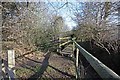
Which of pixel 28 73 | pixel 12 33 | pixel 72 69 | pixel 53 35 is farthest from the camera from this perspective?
pixel 53 35

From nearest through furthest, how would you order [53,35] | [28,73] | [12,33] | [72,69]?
[28,73] < [72,69] < [12,33] < [53,35]

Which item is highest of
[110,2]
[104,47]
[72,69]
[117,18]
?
[110,2]

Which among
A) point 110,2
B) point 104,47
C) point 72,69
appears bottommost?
point 72,69

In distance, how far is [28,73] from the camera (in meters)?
6.11

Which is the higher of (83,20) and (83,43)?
(83,20)

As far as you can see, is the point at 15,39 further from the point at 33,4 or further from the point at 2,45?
the point at 33,4

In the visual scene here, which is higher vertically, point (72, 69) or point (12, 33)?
point (12, 33)

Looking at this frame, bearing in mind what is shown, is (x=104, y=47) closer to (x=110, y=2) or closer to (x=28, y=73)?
(x=110, y=2)

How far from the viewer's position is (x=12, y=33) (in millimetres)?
7996

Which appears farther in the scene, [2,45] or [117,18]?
[2,45]

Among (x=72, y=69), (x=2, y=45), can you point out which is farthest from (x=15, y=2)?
(x=72, y=69)

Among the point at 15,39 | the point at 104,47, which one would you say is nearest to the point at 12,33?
the point at 15,39

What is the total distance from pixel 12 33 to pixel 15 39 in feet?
1.51

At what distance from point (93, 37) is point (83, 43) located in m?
0.46
